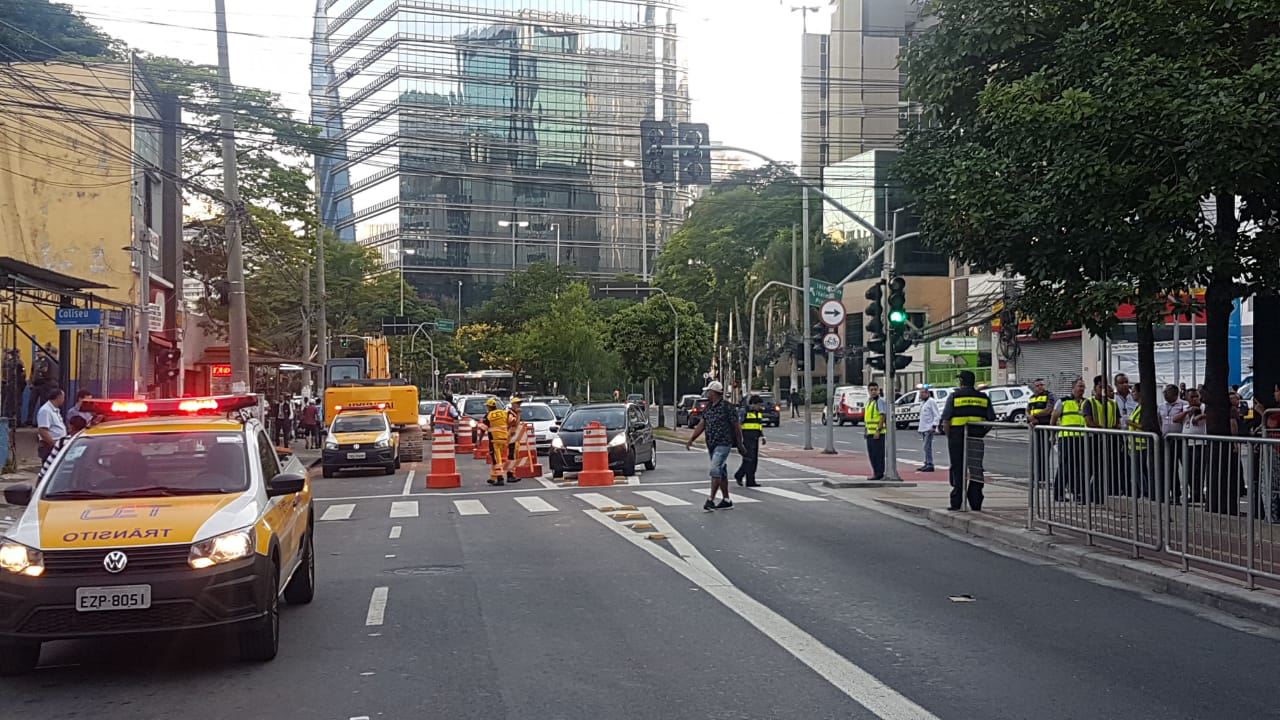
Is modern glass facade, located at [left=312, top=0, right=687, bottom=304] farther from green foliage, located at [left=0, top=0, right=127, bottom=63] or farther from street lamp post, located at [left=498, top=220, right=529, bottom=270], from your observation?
green foliage, located at [left=0, top=0, right=127, bottom=63]

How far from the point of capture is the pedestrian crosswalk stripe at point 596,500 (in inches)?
768

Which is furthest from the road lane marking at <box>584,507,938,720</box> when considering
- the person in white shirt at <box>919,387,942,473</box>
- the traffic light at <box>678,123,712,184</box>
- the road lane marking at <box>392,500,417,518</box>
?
the person in white shirt at <box>919,387,942,473</box>

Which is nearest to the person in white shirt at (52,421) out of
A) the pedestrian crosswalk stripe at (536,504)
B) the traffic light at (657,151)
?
the pedestrian crosswalk stripe at (536,504)

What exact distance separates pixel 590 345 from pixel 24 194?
111 ft

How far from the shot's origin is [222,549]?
25.6ft

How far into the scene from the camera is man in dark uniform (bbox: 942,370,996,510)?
53.6ft

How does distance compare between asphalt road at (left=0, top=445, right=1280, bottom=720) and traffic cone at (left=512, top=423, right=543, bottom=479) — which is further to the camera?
traffic cone at (left=512, top=423, right=543, bottom=479)

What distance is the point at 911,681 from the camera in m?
7.49

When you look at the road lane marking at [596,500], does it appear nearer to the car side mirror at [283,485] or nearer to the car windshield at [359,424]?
the car windshield at [359,424]

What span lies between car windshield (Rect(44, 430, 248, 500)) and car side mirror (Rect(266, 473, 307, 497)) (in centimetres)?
19

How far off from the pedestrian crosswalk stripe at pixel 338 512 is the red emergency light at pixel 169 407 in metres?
8.90

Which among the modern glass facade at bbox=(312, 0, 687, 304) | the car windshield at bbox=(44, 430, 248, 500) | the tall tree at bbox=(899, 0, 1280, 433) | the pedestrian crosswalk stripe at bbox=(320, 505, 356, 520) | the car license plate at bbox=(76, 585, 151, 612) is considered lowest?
the pedestrian crosswalk stripe at bbox=(320, 505, 356, 520)

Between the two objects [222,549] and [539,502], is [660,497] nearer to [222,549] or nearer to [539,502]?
[539,502]

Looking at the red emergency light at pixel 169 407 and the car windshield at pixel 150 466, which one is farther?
the red emergency light at pixel 169 407
